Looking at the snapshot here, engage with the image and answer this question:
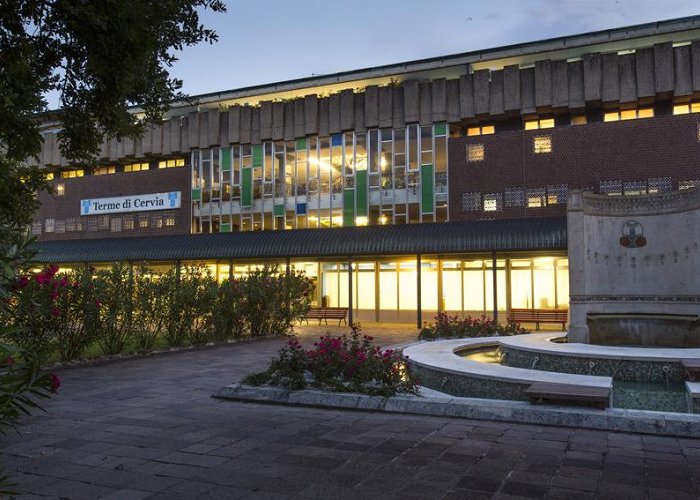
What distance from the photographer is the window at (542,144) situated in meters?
28.1

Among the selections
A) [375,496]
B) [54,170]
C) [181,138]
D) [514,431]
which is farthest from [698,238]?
[54,170]

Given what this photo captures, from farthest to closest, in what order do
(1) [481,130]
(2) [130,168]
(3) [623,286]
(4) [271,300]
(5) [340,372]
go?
(2) [130,168]
(1) [481,130]
(4) [271,300]
(3) [623,286]
(5) [340,372]

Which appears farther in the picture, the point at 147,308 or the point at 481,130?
the point at 481,130

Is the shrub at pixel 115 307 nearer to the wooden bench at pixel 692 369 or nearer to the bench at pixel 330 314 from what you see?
the wooden bench at pixel 692 369

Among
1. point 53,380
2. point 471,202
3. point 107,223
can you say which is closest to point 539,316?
point 471,202

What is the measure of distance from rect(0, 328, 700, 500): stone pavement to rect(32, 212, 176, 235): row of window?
3089 centimetres

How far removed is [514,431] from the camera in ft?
23.0

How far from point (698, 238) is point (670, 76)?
18.1m

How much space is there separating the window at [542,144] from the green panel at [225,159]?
18.8m

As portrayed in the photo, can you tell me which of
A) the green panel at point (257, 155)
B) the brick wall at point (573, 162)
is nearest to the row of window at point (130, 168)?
the green panel at point (257, 155)

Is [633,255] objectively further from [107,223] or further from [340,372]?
[107,223]

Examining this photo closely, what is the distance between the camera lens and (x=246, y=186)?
1417 inches

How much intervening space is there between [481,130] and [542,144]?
13.1 ft

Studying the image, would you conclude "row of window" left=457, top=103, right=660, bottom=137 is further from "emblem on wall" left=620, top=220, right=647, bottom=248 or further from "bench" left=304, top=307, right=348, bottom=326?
"emblem on wall" left=620, top=220, right=647, bottom=248
